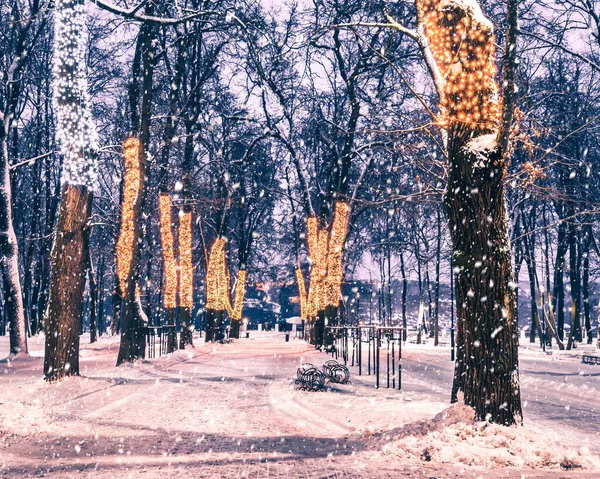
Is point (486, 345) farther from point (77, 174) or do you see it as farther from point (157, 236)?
point (157, 236)

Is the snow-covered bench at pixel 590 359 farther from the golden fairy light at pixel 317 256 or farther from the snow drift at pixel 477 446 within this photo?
the snow drift at pixel 477 446

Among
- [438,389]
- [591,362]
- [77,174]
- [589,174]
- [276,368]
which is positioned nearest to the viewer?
[77,174]

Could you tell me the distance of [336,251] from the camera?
2391 cm

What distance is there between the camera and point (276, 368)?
18609 millimetres

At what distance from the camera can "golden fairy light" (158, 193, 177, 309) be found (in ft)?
72.6

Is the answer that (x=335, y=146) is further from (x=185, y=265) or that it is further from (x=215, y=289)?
(x=215, y=289)

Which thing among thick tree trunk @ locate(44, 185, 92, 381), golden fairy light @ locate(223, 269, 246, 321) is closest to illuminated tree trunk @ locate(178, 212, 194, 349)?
golden fairy light @ locate(223, 269, 246, 321)

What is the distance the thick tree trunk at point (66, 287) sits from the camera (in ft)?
41.8

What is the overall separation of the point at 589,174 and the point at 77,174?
23449 mm

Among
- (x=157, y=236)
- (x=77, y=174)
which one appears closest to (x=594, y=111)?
(x=77, y=174)

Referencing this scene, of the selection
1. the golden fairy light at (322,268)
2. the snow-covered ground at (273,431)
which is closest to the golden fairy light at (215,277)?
the golden fairy light at (322,268)

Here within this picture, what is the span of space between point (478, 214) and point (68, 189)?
8.90 meters

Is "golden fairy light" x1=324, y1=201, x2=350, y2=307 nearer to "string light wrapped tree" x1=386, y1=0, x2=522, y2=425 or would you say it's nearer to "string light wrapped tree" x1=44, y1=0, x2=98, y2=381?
"string light wrapped tree" x1=44, y1=0, x2=98, y2=381

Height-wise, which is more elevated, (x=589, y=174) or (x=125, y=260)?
(x=589, y=174)
